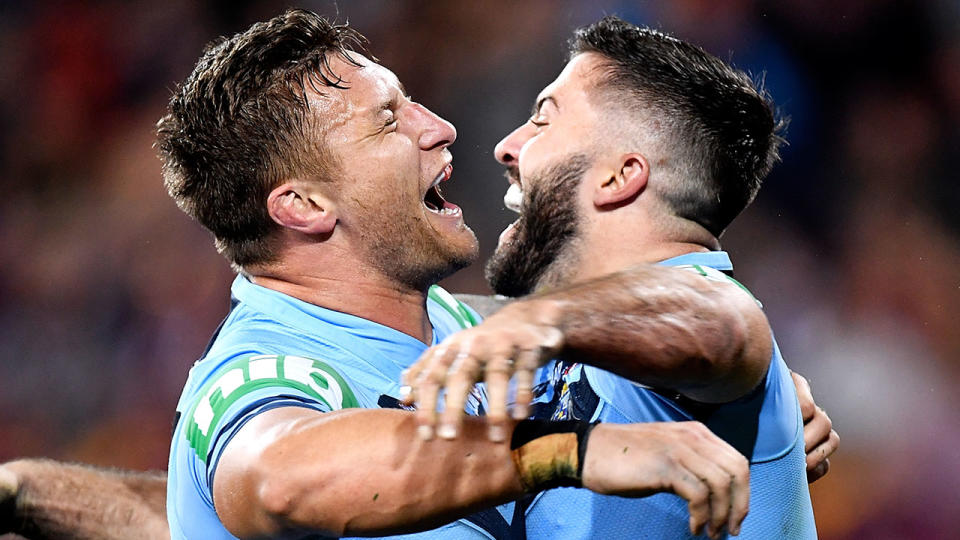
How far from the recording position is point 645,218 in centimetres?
298

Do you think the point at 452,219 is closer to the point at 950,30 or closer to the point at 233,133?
the point at 233,133

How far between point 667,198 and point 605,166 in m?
0.21

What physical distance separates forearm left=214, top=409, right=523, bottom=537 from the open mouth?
4.59 feet

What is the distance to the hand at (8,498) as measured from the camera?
3750mm

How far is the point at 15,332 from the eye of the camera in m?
5.68

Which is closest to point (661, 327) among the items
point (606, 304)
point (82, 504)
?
point (606, 304)

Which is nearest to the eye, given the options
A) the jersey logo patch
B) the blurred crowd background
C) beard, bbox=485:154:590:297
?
beard, bbox=485:154:590:297

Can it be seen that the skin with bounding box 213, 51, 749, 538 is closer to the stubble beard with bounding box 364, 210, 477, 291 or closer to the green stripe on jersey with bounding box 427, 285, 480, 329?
the stubble beard with bounding box 364, 210, 477, 291

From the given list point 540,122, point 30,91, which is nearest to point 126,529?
point 540,122

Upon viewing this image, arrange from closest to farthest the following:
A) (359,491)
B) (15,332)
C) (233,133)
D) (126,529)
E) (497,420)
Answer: (497,420)
(359,491)
(233,133)
(126,529)
(15,332)

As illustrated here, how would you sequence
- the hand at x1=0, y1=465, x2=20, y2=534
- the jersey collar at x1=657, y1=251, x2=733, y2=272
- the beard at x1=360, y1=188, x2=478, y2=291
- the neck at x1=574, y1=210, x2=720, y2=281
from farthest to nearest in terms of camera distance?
the hand at x1=0, y1=465, x2=20, y2=534 < the beard at x1=360, y1=188, x2=478, y2=291 < the neck at x1=574, y1=210, x2=720, y2=281 < the jersey collar at x1=657, y1=251, x2=733, y2=272

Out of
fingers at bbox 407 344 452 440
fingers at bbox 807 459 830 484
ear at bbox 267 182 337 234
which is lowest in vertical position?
fingers at bbox 807 459 830 484

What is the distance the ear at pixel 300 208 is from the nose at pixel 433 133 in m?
0.37

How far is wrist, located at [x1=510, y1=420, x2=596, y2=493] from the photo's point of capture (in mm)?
1807
